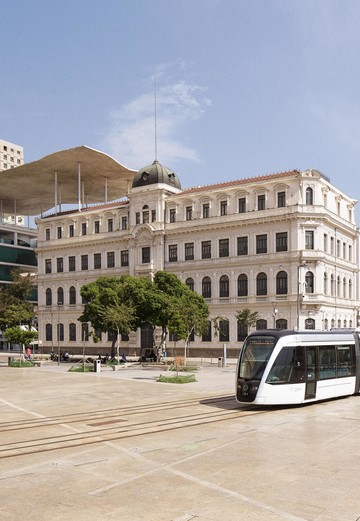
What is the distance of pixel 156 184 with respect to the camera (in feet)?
246

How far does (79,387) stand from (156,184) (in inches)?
1694

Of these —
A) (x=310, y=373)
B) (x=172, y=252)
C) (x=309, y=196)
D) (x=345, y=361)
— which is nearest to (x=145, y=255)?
(x=172, y=252)

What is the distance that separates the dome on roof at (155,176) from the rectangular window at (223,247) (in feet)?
37.6

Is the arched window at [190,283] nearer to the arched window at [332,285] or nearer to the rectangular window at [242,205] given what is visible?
the rectangular window at [242,205]

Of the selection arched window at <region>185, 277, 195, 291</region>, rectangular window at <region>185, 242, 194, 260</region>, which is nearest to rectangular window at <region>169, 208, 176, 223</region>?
rectangular window at <region>185, 242, 194, 260</region>

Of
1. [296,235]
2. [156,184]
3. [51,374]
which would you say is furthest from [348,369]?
[156,184]

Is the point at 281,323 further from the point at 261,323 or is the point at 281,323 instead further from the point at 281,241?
the point at 281,241

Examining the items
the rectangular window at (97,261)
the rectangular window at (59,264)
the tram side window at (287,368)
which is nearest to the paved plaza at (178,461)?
the tram side window at (287,368)

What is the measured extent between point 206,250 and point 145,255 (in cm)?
843

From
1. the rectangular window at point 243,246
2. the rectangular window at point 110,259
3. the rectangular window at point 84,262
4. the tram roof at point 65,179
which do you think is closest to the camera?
the rectangular window at point 243,246

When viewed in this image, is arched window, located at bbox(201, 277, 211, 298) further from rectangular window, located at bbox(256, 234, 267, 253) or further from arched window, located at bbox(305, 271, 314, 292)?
arched window, located at bbox(305, 271, 314, 292)

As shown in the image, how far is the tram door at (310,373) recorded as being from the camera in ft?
80.3

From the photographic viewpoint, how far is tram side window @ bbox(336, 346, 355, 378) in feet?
87.9

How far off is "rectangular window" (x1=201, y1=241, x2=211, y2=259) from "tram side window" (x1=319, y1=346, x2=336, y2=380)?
45111mm
